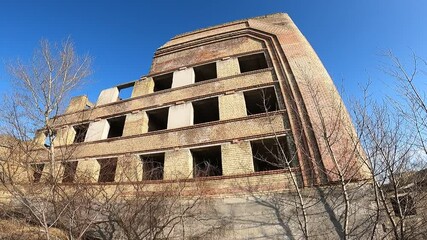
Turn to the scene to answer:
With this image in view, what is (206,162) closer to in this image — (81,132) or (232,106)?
(232,106)

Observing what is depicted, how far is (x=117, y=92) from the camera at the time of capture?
18062mm

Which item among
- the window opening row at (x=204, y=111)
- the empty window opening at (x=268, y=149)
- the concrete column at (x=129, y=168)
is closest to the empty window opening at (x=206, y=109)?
the window opening row at (x=204, y=111)

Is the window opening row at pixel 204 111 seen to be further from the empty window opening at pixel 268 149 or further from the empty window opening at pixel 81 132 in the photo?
the empty window opening at pixel 268 149

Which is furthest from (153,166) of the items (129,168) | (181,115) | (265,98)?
(265,98)

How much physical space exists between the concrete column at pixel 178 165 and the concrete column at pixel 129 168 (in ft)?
4.83

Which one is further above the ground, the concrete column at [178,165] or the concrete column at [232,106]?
the concrete column at [232,106]

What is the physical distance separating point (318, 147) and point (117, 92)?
1373 cm

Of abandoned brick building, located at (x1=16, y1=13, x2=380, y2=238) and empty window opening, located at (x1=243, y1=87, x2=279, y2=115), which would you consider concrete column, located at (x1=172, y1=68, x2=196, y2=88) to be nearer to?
abandoned brick building, located at (x1=16, y1=13, x2=380, y2=238)

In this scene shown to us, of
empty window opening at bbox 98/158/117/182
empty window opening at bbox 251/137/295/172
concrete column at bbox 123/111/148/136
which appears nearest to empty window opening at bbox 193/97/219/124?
concrete column at bbox 123/111/148/136

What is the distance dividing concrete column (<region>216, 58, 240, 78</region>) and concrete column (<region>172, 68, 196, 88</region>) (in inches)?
68.0

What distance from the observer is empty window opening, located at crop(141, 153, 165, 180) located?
12.4m

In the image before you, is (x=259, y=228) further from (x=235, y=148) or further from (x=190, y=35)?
(x=190, y=35)

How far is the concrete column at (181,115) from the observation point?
45.3 feet

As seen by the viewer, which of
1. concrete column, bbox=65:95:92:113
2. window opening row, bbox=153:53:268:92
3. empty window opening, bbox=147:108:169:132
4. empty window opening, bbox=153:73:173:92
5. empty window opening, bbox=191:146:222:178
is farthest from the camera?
concrete column, bbox=65:95:92:113
